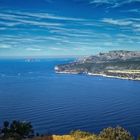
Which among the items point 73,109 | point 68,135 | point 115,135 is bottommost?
point 73,109

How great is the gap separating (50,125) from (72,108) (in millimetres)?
18797

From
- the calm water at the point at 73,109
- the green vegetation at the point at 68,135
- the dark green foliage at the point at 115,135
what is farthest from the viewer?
the calm water at the point at 73,109

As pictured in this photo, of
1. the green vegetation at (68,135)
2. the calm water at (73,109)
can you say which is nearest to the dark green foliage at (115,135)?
the green vegetation at (68,135)

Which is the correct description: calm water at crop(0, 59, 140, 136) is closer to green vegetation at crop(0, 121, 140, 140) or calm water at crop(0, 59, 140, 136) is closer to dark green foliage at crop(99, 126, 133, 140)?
green vegetation at crop(0, 121, 140, 140)

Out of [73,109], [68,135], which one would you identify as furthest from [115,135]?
[73,109]

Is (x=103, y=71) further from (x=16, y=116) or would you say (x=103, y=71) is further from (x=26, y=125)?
(x=26, y=125)

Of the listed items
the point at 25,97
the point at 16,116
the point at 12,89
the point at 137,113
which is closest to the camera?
the point at 16,116

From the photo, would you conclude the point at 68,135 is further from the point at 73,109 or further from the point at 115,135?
the point at 73,109

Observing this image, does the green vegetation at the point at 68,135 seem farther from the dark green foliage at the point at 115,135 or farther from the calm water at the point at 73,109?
the calm water at the point at 73,109

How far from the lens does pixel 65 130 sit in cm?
5916

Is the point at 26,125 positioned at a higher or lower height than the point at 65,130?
higher

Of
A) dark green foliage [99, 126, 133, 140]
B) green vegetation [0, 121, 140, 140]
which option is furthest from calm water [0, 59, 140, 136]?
dark green foliage [99, 126, 133, 140]

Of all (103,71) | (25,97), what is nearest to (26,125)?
(25,97)

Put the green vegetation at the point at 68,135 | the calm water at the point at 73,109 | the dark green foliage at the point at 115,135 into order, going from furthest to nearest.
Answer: the calm water at the point at 73,109 → the dark green foliage at the point at 115,135 → the green vegetation at the point at 68,135
